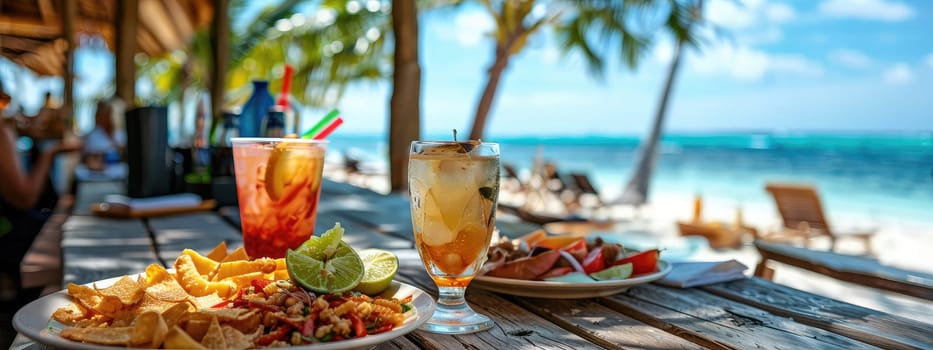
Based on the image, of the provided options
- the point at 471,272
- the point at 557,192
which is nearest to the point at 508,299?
the point at 471,272

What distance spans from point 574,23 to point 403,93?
19.2ft

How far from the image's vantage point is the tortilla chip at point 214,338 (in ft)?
2.16

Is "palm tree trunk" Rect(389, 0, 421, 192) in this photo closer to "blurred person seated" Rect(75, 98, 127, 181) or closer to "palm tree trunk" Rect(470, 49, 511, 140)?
"blurred person seated" Rect(75, 98, 127, 181)

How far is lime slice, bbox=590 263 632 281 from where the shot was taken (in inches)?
44.1

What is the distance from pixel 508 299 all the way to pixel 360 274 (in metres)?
0.32

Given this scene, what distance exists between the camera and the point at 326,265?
87 centimetres

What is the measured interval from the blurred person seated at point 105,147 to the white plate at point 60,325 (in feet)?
12.3

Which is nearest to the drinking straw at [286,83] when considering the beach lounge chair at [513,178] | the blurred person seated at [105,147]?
the blurred person seated at [105,147]

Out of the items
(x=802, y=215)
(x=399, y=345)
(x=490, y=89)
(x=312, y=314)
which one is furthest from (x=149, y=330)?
(x=802, y=215)

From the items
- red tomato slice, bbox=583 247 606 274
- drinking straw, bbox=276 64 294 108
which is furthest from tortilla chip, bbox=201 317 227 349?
drinking straw, bbox=276 64 294 108

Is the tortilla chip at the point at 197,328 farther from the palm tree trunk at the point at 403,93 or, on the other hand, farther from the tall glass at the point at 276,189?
the palm tree trunk at the point at 403,93

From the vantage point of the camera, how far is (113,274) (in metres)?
1.26

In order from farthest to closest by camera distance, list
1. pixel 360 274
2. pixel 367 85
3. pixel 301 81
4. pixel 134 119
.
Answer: pixel 367 85 → pixel 301 81 → pixel 134 119 → pixel 360 274

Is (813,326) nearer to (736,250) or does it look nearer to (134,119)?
(134,119)
